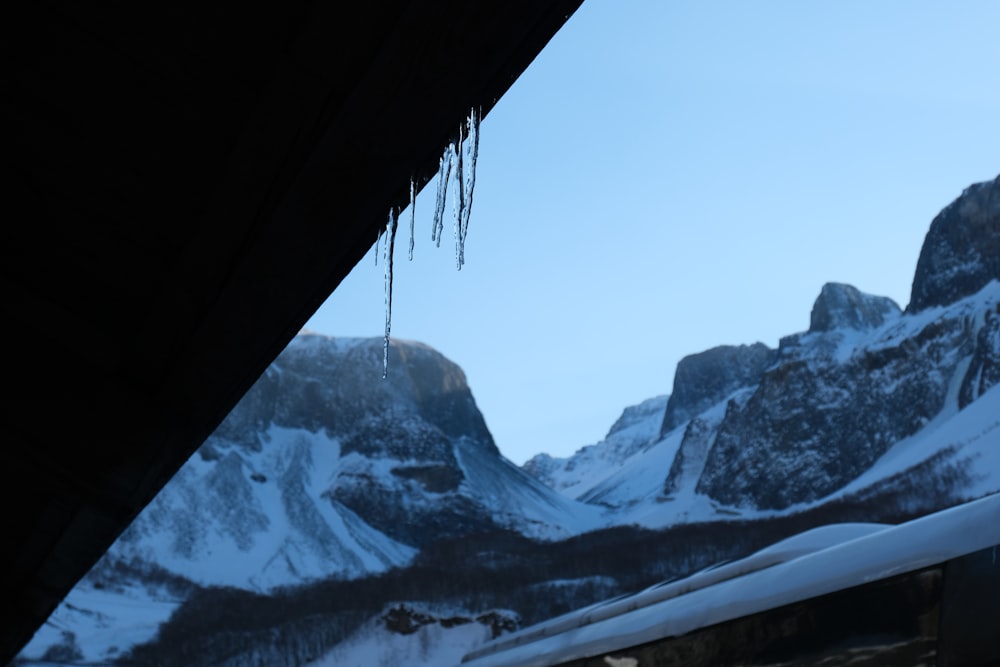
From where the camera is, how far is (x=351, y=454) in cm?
18950

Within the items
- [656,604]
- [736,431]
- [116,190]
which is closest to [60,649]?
[656,604]

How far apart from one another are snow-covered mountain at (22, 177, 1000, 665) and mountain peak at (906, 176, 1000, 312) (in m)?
0.35

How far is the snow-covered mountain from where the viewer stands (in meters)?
109

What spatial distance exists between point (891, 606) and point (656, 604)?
11.0 feet

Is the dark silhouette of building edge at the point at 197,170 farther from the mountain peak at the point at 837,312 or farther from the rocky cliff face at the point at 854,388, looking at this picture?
the mountain peak at the point at 837,312

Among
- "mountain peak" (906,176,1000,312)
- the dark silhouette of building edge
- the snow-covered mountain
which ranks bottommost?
the dark silhouette of building edge

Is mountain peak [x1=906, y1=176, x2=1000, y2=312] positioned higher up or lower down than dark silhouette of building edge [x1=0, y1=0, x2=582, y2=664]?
higher up

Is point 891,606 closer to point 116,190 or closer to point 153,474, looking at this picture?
point 153,474

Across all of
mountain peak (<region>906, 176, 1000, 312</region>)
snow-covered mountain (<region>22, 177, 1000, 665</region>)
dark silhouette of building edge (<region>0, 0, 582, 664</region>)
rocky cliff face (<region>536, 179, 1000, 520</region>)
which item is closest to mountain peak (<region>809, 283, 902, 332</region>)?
rocky cliff face (<region>536, 179, 1000, 520</region>)

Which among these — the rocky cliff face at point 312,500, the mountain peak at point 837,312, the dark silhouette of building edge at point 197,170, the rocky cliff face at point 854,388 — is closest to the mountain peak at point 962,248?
the rocky cliff face at point 854,388

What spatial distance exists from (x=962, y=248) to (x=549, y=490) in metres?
82.5

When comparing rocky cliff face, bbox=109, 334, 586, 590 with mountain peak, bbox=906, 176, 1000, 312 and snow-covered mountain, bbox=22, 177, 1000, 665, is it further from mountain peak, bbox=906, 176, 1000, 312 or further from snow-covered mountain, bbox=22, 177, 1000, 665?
mountain peak, bbox=906, 176, 1000, 312

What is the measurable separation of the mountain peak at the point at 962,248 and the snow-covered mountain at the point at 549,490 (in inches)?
13.9

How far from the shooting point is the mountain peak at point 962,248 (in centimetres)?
15538
